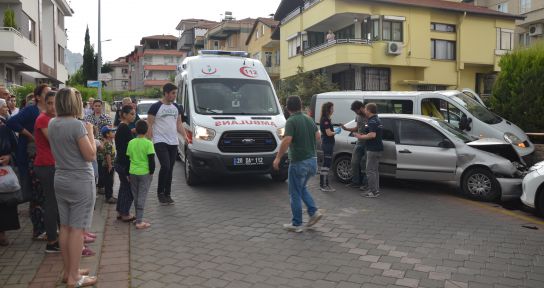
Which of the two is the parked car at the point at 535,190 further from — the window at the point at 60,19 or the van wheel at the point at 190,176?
the window at the point at 60,19

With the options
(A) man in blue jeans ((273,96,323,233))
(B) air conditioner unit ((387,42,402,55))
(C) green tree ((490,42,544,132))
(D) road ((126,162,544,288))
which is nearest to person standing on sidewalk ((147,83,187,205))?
(D) road ((126,162,544,288))

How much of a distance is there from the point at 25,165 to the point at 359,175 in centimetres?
636

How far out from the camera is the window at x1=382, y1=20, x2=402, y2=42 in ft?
92.0

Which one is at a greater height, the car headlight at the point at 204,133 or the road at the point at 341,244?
the car headlight at the point at 204,133

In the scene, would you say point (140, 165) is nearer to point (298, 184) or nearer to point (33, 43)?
point (298, 184)

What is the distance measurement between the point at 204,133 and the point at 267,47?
34959mm

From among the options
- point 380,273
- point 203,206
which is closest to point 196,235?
point 203,206

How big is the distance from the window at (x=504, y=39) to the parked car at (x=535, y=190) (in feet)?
88.1

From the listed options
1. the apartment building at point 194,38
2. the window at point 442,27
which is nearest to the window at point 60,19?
the apartment building at point 194,38

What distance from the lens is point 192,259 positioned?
5.50 m

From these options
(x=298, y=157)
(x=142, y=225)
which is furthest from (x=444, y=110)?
(x=142, y=225)

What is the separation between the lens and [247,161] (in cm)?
934

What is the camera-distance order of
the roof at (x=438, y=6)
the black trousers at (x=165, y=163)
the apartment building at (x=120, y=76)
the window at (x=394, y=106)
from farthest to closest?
the apartment building at (x=120, y=76)
the roof at (x=438, y=6)
the window at (x=394, y=106)
the black trousers at (x=165, y=163)

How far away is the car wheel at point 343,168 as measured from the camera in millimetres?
10508
